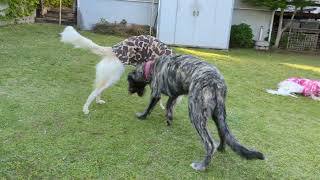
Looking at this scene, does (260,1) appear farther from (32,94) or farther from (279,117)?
(32,94)

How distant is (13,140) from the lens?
3672 mm

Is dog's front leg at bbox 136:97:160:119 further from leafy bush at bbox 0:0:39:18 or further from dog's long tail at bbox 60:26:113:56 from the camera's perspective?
leafy bush at bbox 0:0:39:18

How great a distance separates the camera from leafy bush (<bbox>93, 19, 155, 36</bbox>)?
1244cm

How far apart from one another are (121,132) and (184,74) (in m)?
0.95

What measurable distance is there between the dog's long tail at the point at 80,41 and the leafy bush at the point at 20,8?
737 centimetres

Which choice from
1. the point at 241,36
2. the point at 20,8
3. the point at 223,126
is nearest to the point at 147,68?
the point at 223,126

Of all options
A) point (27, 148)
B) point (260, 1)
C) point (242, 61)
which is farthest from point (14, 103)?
point (260, 1)

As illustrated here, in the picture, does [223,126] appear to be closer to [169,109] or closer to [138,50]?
[169,109]

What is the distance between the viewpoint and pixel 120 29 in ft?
41.0

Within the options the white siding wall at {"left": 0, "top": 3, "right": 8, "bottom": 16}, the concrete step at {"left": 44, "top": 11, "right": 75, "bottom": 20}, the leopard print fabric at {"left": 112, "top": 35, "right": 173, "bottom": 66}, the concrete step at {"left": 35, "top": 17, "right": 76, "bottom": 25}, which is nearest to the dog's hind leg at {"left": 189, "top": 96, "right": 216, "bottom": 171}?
the leopard print fabric at {"left": 112, "top": 35, "right": 173, "bottom": 66}

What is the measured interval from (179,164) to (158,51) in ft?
4.87

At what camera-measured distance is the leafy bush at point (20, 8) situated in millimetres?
11312

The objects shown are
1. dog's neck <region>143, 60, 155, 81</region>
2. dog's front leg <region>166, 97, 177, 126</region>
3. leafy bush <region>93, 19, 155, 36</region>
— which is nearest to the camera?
dog's neck <region>143, 60, 155, 81</region>

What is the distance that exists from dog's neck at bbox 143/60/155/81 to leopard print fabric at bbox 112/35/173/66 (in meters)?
0.23
